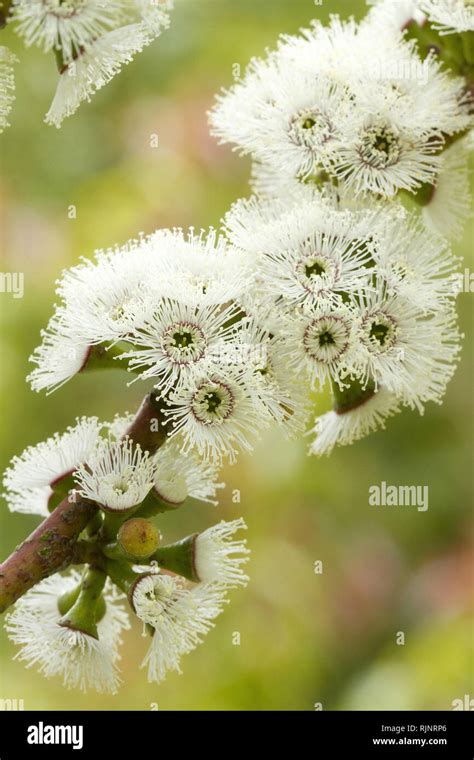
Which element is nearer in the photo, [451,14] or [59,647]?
[59,647]

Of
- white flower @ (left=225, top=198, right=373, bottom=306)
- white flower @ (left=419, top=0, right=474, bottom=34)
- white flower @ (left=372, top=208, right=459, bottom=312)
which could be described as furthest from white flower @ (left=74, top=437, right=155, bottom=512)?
white flower @ (left=419, top=0, right=474, bottom=34)

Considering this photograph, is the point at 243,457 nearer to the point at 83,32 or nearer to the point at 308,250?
the point at 308,250

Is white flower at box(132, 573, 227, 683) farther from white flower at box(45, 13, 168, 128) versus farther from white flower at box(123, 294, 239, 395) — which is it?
white flower at box(45, 13, 168, 128)

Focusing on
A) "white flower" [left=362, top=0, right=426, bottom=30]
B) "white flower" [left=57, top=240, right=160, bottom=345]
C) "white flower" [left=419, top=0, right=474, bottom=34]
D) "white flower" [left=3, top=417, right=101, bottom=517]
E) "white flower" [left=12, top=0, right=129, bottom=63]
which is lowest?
"white flower" [left=3, top=417, right=101, bottom=517]

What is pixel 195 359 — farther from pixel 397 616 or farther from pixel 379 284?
pixel 397 616
